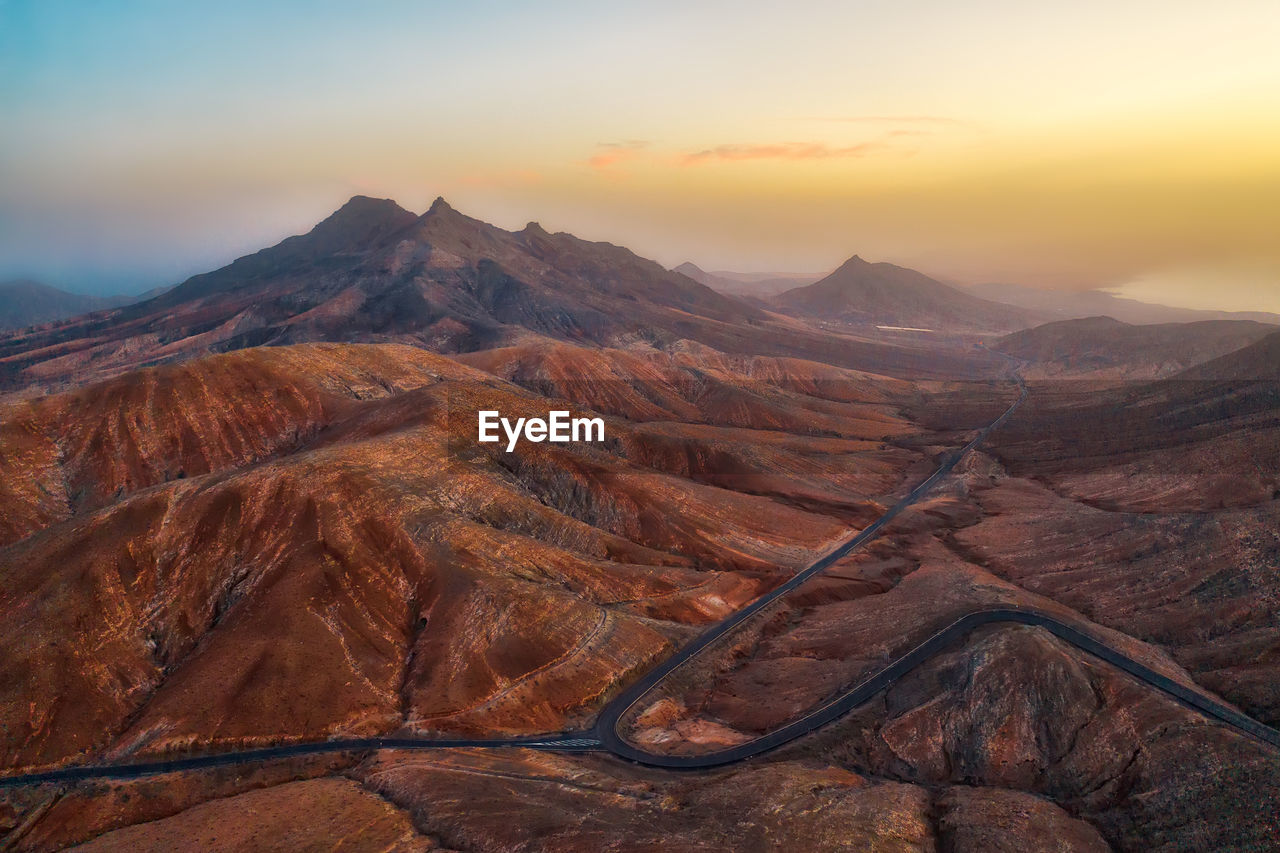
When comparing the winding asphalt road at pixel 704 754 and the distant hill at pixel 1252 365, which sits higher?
the distant hill at pixel 1252 365

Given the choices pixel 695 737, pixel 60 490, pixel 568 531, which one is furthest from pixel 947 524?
pixel 60 490

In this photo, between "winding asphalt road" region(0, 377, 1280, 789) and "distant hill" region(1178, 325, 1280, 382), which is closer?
"winding asphalt road" region(0, 377, 1280, 789)

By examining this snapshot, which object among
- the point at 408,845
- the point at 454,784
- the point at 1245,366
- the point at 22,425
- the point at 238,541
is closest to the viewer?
the point at 408,845

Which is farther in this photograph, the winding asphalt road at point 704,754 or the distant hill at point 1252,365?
the distant hill at point 1252,365

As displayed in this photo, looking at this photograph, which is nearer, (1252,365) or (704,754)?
(704,754)

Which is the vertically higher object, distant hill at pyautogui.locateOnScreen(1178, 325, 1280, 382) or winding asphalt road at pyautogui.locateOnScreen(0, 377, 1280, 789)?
distant hill at pyautogui.locateOnScreen(1178, 325, 1280, 382)

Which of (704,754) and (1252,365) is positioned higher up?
(1252,365)

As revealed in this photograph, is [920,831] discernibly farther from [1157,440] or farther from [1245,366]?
[1245,366]

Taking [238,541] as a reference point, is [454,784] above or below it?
below
